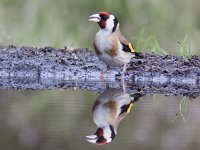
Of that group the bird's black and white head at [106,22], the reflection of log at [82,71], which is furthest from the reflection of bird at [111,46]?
the reflection of log at [82,71]

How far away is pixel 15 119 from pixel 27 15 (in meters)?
4.98

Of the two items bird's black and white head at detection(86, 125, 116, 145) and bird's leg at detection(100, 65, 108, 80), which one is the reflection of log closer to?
bird's leg at detection(100, 65, 108, 80)

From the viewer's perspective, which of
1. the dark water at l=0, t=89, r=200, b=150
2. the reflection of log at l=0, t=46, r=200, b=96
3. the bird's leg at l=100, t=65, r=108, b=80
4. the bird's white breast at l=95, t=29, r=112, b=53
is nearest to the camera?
the dark water at l=0, t=89, r=200, b=150

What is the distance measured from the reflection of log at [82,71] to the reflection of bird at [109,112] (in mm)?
638

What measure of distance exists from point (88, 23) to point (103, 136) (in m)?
5.58

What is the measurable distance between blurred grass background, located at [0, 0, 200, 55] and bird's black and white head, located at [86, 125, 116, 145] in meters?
4.50

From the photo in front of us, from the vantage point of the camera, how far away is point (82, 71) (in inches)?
304

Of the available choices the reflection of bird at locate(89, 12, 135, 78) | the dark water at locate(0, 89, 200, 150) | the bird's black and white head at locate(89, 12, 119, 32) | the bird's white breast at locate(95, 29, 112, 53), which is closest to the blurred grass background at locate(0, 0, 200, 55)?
the bird's black and white head at locate(89, 12, 119, 32)

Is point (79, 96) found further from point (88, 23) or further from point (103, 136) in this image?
point (88, 23)

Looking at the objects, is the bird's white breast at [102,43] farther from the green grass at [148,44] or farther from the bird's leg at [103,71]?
the green grass at [148,44]

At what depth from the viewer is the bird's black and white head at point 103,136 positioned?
4581 millimetres

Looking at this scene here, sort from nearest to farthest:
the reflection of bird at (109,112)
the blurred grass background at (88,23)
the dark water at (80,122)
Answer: the dark water at (80,122)
the reflection of bird at (109,112)
the blurred grass background at (88,23)

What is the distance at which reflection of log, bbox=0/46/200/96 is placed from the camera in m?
7.20

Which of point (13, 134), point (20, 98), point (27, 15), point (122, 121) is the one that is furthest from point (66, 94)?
point (27, 15)
